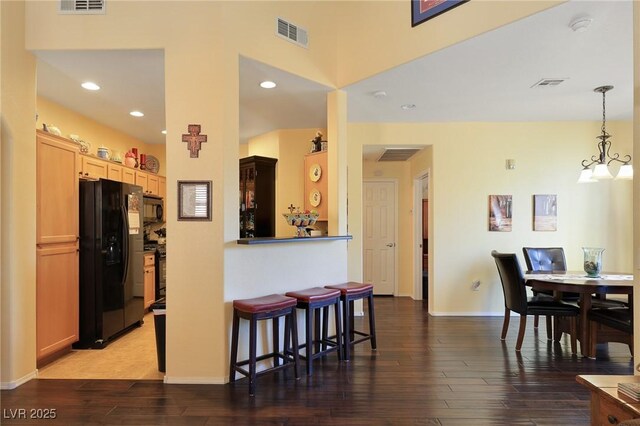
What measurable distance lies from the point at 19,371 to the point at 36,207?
1327 millimetres

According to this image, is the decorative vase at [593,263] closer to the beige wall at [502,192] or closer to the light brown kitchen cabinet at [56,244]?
the beige wall at [502,192]

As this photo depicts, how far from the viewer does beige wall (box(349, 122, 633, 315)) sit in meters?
4.88

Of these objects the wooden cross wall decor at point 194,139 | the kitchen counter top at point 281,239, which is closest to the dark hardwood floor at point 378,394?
the kitchen counter top at point 281,239

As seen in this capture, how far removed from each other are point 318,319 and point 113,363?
195 cm

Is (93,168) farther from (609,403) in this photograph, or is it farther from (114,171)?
(609,403)

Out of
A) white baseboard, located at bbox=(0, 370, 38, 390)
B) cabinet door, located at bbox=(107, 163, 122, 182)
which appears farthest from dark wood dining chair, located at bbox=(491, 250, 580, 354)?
cabinet door, located at bbox=(107, 163, 122, 182)

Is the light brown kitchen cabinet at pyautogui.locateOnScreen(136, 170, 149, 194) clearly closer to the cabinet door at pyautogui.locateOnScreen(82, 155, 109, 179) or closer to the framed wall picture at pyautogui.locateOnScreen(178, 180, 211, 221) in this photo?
the cabinet door at pyautogui.locateOnScreen(82, 155, 109, 179)

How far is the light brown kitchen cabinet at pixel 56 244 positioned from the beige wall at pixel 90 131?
1023 millimetres

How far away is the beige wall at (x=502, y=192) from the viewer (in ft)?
16.0

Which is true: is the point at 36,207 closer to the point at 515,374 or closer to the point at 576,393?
the point at 515,374

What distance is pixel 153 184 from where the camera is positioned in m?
5.93

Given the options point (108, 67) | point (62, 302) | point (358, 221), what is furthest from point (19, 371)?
point (358, 221)

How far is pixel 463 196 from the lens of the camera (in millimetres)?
5016

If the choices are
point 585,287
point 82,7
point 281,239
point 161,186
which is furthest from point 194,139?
point 161,186
